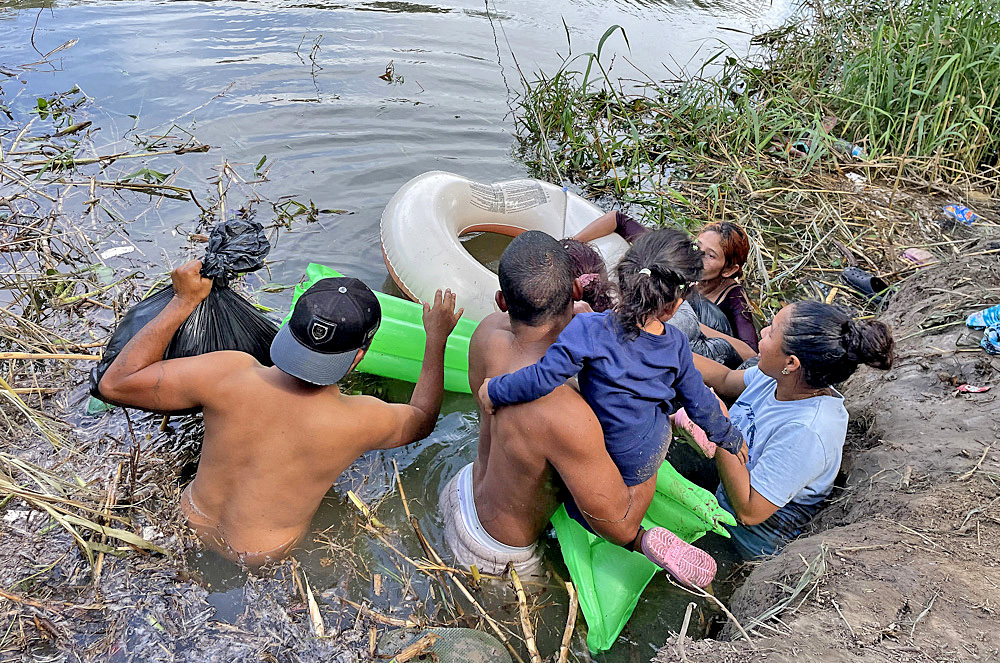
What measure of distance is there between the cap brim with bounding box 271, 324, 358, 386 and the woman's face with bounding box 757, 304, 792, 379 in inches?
64.9

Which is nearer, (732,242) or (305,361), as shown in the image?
(305,361)

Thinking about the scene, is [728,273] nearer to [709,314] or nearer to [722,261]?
[722,261]

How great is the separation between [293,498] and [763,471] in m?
1.81

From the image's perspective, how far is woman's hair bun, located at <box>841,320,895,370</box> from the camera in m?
2.58

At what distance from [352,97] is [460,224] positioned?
10.3 ft

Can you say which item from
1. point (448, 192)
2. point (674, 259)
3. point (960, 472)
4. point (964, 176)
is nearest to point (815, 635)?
point (960, 472)

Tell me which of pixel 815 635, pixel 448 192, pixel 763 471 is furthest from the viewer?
pixel 448 192

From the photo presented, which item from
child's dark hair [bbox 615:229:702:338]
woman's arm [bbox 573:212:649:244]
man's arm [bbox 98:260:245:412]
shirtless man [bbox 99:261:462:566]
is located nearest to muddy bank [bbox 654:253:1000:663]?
child's dark hair [bbox 615:229:702:338]

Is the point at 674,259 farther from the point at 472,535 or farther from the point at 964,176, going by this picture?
the point at 964,176

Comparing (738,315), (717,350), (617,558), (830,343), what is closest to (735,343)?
(717,350)

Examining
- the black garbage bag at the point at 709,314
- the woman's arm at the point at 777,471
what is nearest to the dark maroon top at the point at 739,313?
the black garbage bag at the point at 709,314

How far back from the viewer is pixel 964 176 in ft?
18.3

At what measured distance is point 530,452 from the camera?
2.43m

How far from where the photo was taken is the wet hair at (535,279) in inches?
94.1
